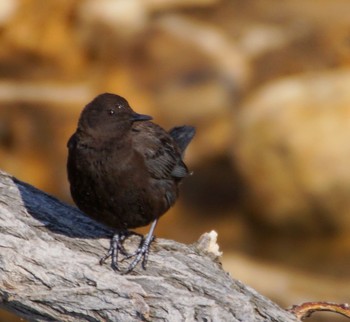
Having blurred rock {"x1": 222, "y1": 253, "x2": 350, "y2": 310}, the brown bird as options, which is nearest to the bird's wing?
the brown bird

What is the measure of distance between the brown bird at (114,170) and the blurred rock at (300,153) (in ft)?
21.6

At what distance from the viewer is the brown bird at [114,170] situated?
562cm

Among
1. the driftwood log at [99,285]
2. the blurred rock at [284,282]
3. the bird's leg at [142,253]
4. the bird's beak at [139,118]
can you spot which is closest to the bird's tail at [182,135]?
the bird's beak at [139,118]

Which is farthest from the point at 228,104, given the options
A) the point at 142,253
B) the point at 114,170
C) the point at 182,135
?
A: the point at 142,253

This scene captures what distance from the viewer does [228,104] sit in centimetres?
1361

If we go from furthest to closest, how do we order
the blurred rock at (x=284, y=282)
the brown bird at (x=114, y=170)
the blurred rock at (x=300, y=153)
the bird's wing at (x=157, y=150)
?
the blurred rock at (x=300, y=153) → the blurred rock at (x=284, y=282) → the bird's wing at (x=157, y=150) → the brown bird at (x=114, y=170)

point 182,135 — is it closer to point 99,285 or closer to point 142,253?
point 142,253

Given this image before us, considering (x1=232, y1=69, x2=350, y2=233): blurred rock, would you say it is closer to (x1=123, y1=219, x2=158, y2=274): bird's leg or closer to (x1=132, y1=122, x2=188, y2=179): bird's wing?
(x1=132, y1=122, x2=188, y2=179): bird's wing

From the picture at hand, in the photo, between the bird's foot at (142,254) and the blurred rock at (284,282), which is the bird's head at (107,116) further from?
the blurred rock at (284,282)

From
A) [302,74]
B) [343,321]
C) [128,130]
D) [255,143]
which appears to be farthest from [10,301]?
[302,74]

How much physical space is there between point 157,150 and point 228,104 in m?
7.65

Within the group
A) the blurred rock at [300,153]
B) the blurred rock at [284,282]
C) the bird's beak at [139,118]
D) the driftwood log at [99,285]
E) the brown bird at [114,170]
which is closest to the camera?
the driftwood log at [99,285]

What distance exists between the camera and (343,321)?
37.6 ft

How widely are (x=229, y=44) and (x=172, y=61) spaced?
2.92 feet
